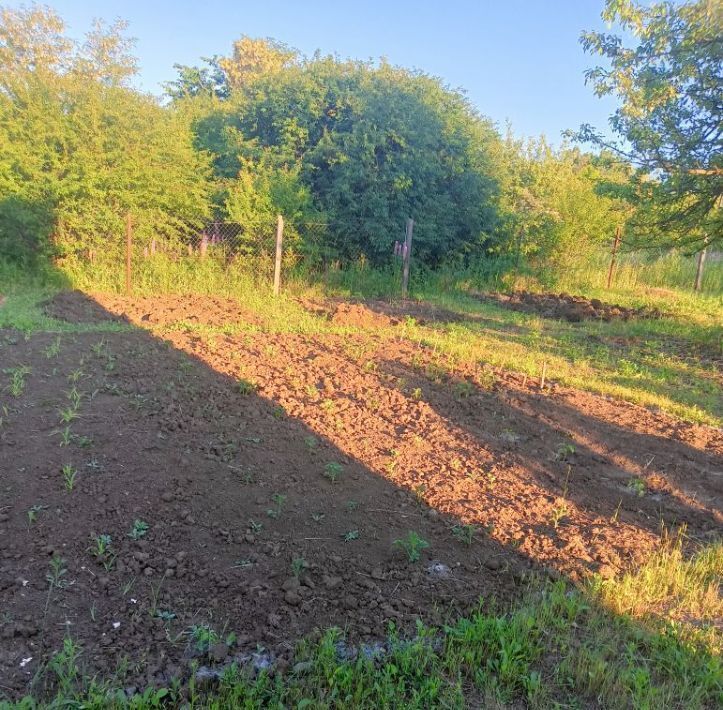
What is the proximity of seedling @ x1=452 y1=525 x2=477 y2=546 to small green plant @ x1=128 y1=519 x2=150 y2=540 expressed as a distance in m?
1.71

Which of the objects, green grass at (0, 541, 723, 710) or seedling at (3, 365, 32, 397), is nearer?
green grass at (0, 541, 723, 710)

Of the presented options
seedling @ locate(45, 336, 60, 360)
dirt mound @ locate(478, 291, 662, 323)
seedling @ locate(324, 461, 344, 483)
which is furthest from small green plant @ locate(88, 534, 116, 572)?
dirt mound @ locate(478, 291, 662, 323)

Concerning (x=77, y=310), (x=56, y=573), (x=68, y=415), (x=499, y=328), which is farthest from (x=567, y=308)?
(x=56, y=573)

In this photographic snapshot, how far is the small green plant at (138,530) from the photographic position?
3051mm

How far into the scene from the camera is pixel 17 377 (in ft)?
17.1

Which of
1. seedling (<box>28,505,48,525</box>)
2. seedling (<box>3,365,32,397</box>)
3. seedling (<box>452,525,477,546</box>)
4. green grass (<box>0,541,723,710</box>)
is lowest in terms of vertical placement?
green grass (<box>0,541,723,710</box>)

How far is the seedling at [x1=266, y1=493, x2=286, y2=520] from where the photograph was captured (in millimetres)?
3391

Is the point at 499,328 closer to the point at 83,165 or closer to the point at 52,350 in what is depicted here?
the point at 52,350

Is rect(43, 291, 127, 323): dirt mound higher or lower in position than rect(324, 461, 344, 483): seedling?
higher

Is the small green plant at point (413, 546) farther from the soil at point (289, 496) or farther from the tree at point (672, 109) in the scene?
the tree at point (672, 109)

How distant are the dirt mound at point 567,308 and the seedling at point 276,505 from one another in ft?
31.5

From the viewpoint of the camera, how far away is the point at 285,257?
12922 millimetres

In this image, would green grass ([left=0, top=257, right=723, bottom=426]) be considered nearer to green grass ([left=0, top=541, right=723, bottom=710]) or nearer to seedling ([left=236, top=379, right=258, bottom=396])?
seedling ([left=236, top=379, right=258, bottom=396])

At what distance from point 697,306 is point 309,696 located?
1483cm
